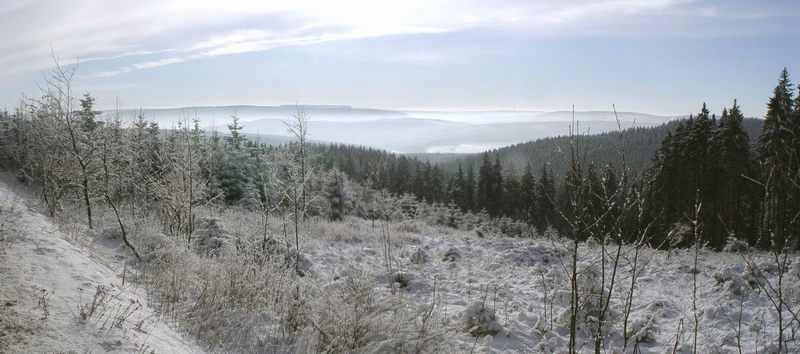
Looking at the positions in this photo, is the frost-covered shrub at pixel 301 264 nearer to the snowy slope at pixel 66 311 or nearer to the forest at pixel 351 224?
the forest at pixel 351 224

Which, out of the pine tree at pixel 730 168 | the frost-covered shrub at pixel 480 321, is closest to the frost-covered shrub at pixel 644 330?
the frost-covered shrub at pixel 480 321

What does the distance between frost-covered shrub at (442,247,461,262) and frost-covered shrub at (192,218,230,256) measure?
18.5ft

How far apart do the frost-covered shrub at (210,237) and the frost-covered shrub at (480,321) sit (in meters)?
5.53

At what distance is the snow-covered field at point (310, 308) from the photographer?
12.1 ft

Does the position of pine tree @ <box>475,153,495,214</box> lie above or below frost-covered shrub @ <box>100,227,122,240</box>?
below

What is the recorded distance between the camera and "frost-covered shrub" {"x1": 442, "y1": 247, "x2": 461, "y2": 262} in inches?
445

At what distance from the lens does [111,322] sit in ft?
12.2

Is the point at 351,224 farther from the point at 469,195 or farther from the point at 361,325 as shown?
the point at 469,195

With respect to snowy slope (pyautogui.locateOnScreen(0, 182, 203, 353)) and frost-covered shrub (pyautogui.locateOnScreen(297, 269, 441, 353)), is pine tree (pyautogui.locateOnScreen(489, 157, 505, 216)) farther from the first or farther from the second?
snowy slope (pyautogui.locateOnScreen(0, 182, 203, 353))

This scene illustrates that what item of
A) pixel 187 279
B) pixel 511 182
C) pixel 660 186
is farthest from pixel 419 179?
pixel 187 279

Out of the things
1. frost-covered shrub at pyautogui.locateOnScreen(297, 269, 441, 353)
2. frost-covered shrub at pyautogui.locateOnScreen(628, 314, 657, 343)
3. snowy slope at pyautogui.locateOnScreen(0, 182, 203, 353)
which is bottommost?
frost-covered shrub at pyautogui.locateOnScreen(628, 314, 657, 343)

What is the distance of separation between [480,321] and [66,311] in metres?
4.96

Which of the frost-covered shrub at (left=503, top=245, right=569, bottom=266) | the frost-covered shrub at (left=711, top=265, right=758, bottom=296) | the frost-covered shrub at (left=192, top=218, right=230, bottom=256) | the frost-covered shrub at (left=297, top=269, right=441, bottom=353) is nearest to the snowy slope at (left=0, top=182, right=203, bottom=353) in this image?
the frost-covered shrub at (left=297, top=269, right=441, bottom=353)

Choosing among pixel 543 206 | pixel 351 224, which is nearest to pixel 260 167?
pixel 351 224
